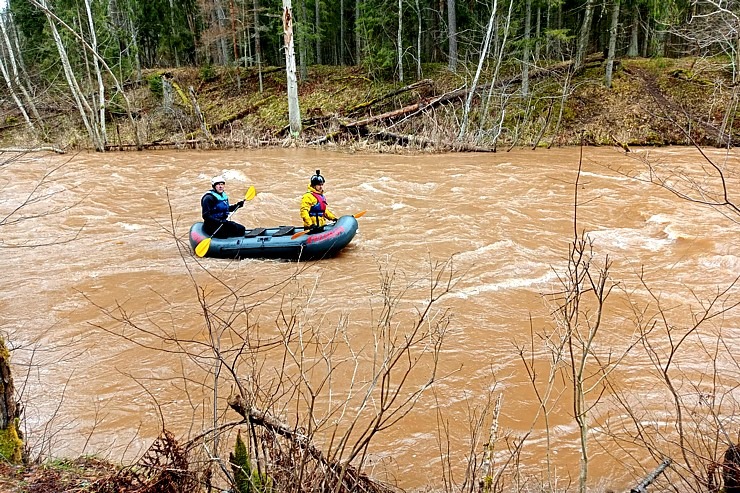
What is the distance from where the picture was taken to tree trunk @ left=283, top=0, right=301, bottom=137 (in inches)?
700

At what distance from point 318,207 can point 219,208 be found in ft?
4.92

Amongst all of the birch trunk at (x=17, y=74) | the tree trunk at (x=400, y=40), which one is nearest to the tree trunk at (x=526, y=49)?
the tree trunk at (x=400, y=40)

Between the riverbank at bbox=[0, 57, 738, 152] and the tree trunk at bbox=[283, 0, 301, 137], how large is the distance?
19.7 inches

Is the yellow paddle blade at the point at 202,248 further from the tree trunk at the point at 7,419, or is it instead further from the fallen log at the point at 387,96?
the fallen log at the point at 387,96

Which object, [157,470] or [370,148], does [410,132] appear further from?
[157,470]

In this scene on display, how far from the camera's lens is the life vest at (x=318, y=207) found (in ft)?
25.8

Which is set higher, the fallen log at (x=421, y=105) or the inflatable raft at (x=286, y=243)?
the fallen log at (x=421, y=105)

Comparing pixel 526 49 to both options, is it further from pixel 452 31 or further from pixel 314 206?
pixel 314 206

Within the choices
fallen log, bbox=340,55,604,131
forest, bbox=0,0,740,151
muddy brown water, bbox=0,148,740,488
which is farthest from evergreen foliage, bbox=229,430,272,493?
fallen log, bbox=340,55,604,131

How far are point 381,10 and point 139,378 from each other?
21494 mm

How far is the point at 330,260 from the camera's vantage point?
25.9ft

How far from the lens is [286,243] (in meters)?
7.72

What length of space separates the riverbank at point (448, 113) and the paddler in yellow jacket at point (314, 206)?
32.5 ft

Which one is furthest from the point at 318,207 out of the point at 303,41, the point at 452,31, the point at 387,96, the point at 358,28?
the point at 303,41
